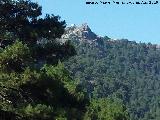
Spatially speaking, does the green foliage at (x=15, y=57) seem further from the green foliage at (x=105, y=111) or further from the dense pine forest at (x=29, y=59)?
the green foliage at (x=105, y=111)

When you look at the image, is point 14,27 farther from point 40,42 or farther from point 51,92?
point 51,92

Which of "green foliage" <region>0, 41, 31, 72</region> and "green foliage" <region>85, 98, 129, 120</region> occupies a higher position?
"green foliage" <region>85, 98, 129, 120</region>

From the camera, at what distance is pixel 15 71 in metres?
24.1

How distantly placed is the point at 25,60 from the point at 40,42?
10.2 feet

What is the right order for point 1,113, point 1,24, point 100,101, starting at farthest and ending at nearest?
1. point 100,101
2. point 1,24
3. point 1,113

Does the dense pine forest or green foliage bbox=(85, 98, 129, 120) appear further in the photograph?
green foliage bbox=(85, 98, 129, 120)

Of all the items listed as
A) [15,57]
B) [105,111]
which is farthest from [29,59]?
[105,111]

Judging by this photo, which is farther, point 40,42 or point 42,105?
point 40,42

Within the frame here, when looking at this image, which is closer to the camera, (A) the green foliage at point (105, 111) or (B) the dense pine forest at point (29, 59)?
(B) the dense pine forest at point (29, 59)

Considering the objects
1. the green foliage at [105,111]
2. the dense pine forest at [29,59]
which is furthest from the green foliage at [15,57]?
the green foliage at [105,111]

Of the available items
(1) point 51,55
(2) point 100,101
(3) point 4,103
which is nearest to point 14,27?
(1) point 51,55

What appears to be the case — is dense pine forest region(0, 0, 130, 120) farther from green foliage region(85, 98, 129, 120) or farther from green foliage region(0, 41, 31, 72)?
green foliage region(85, 98, 129, 120)

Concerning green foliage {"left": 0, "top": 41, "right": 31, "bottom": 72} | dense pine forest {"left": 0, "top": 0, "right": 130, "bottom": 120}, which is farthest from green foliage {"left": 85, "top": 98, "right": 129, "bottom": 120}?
green foliage {"left": 0, "top": 41, "right": 31, "bottom": 72}

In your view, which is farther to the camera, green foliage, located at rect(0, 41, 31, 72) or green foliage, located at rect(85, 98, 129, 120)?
green foliage, located at rect(85, 98, 129, 120)
